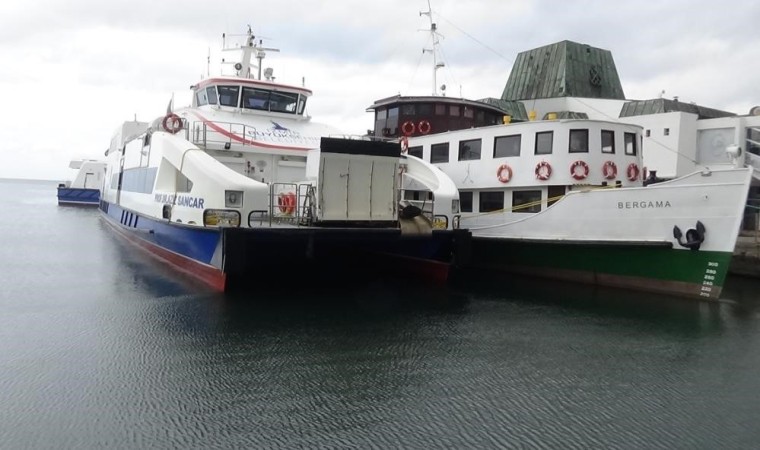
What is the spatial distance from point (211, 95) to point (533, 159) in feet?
27.8

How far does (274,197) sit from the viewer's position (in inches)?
474

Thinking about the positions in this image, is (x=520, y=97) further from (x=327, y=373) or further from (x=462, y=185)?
(x=327, y=373)

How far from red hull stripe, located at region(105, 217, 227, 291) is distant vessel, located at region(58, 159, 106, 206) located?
30.8m

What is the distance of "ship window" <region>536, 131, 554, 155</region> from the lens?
13086 mm

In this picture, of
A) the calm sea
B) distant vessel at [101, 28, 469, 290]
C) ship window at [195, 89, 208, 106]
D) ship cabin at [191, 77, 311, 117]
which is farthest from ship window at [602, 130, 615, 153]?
ship window at [195, 89, 208, 106]

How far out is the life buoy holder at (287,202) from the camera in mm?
11281

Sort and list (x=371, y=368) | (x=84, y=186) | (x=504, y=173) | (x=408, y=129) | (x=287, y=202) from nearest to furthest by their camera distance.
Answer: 1. (x=371, y=368)
2. (x=287, y=202)
3. (x=504, y=173)
4. (x=408, y=129)
5. (x=84, y=186)

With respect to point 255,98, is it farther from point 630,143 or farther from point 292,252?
point 630,143

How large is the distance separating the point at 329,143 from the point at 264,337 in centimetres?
390

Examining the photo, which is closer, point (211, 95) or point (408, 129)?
point (211, 95)

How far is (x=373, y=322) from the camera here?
29.8 ft

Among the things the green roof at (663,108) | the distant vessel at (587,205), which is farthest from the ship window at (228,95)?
the green roof at (663,108)

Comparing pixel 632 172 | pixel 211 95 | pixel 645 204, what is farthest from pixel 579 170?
pixel 211 95

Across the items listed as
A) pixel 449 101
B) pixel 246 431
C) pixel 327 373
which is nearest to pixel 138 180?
pixel 449 101
